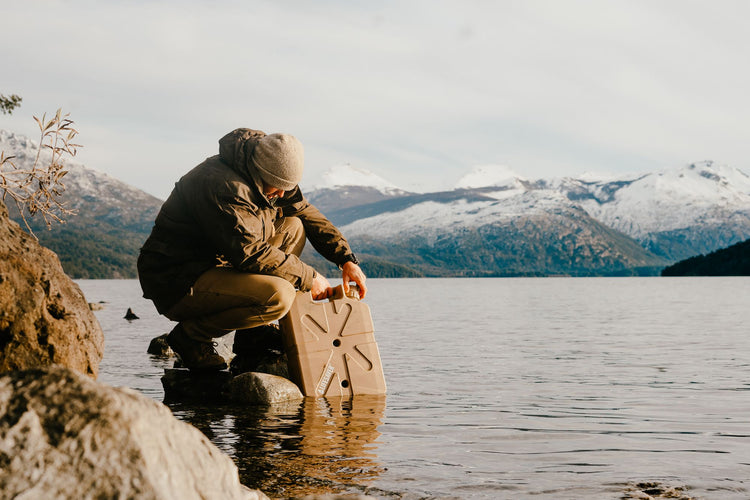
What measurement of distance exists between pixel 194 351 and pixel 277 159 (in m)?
3.18

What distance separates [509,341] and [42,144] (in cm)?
1597

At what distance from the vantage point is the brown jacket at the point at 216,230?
7672mm

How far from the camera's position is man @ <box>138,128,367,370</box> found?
25.4ft

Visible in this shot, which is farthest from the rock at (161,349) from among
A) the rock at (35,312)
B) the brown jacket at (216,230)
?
the rock at (35,312)

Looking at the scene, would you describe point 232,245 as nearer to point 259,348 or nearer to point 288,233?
point 288,233

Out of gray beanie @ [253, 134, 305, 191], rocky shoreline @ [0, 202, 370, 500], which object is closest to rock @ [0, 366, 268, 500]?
rocky shoreline @ [0, 202, 370, 500]

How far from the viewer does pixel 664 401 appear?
10250 millimetres

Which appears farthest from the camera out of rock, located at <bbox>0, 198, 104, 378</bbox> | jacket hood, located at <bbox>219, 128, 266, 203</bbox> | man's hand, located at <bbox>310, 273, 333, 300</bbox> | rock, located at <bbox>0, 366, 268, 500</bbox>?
man's hand, located at <bbox>310, 273, 333, 300</bbox>

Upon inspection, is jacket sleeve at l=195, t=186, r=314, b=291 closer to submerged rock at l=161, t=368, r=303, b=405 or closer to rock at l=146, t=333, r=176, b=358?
submerged rock at l=161, t=368, r=303, b=405

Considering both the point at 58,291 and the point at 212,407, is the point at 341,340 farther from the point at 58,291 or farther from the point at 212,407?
the point at 58,291

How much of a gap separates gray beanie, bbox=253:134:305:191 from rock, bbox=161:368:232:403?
3176 mm

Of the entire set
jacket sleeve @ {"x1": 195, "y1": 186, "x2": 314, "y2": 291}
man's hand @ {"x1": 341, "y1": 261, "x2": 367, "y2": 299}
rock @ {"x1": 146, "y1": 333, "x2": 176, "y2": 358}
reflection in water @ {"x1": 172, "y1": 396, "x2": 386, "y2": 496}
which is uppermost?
jacket sleeve @ {"x1": 195, "y1": 186, "x2": 314, "y2": 291}

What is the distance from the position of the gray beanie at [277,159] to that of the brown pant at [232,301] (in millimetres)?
1134

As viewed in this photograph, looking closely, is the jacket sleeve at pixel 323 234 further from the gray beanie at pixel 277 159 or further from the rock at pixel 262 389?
the rock at pixel 262 389
